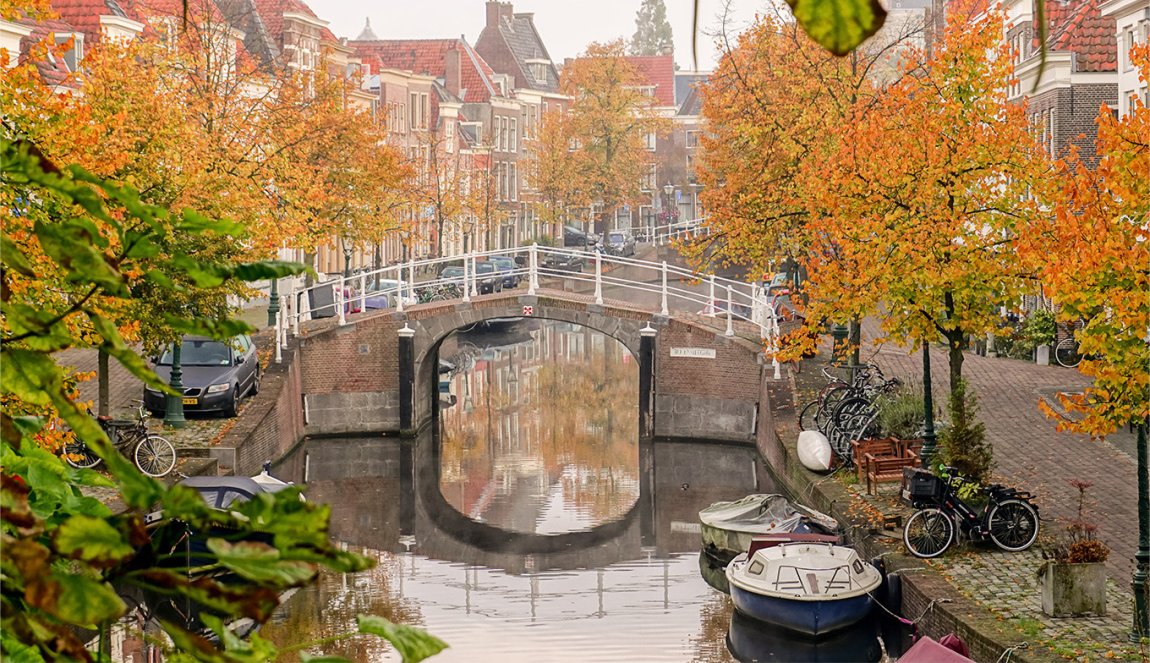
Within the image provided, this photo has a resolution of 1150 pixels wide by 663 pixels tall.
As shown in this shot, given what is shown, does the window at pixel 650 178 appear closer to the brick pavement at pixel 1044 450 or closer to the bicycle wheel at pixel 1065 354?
the brick pavement at pixel 1044 450

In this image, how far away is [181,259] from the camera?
82.2 inches

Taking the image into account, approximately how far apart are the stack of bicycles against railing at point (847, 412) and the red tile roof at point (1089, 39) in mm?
11825

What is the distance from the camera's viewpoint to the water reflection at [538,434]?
29.9 metres

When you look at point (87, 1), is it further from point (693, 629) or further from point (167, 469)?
point (693, 629)

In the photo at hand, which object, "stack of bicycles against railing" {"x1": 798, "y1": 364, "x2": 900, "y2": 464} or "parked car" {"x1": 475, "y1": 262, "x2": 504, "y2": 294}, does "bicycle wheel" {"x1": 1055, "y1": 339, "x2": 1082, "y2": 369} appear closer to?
"stack of bicycles against railing" {"x1": 798, "y1": 364, "x2": 900, "y2": 464}

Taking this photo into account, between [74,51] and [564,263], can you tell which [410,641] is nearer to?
[74,51]

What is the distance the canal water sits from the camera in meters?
20.3

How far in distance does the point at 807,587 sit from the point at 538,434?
55.8 feet

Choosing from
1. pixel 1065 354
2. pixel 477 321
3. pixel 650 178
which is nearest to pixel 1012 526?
pixel 1065 354

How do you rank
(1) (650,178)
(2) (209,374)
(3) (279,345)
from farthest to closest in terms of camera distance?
(1) (650,178) → (3) (279,345) → (2) (209,374)

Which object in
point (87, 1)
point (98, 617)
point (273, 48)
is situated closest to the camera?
point (98, 617)

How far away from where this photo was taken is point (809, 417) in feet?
94.9

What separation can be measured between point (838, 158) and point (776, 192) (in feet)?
27.7

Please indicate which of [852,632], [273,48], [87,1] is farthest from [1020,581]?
[273,48]
